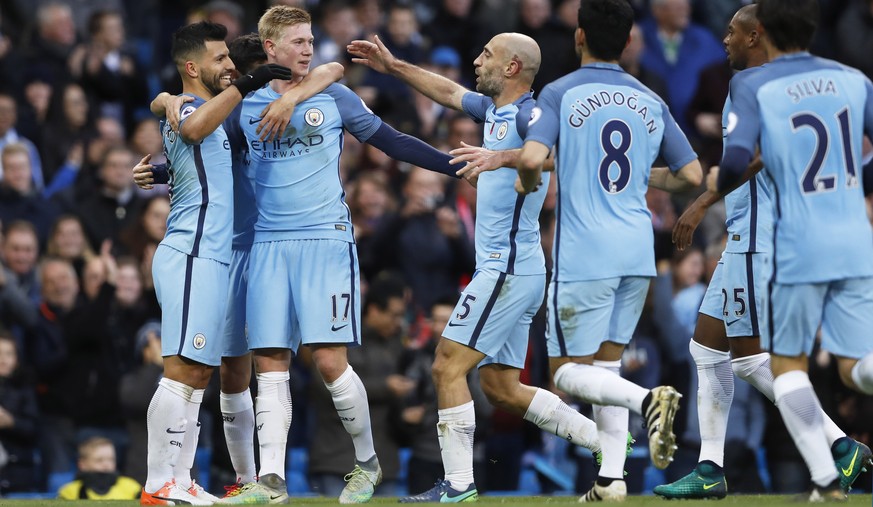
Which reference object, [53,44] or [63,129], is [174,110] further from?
[53,44]

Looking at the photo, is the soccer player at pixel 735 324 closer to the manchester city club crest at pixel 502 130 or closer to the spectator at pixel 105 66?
the manchester city club crest at pixel 502 130

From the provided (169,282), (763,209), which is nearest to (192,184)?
(169,282)

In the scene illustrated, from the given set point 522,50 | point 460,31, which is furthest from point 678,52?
point 522,50

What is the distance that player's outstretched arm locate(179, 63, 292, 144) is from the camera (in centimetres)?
898

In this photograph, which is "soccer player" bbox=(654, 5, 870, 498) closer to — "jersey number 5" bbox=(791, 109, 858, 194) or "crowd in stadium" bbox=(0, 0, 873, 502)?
"jersey number 5" bbox=(791, 109, 858, 194)

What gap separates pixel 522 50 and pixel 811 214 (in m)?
2.40

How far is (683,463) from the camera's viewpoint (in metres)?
13.8

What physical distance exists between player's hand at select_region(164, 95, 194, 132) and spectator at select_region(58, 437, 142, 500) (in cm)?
375

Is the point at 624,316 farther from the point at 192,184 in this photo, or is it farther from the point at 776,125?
the point at 192,184

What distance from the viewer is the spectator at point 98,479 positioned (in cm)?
1166

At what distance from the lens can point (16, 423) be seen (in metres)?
12.9

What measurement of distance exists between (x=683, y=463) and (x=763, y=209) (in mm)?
5099

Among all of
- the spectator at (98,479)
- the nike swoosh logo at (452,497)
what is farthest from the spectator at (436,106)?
the nike swoosh logo at (452,497)

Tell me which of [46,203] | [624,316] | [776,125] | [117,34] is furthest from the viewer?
[117,34]
